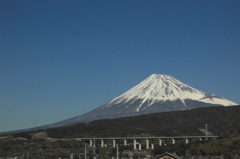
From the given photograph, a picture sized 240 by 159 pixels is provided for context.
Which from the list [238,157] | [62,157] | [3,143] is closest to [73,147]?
[3,143]

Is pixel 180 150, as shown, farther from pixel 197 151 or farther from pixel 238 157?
pixel 238 157

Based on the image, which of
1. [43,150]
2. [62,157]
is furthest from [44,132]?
[62,157]

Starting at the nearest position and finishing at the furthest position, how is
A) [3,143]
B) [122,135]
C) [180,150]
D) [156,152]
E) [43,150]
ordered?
[180,150]
[156,152]
[43,150]
[3,143]
[122,135]

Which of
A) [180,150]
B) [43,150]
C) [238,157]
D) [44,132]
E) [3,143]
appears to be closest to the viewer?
[238,157]

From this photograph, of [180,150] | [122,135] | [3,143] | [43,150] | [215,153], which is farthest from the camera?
[122,135]

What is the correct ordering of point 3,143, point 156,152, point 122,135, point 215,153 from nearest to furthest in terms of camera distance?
point 215,153 → point 156,152 → point 3,143 → point 122,135

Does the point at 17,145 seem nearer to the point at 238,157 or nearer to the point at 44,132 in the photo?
the point at 44,132

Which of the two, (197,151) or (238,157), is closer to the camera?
(238,157)

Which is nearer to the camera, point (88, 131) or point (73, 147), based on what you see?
point (73, 147)

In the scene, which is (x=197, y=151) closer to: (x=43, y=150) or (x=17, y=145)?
(x=43, y=150)
